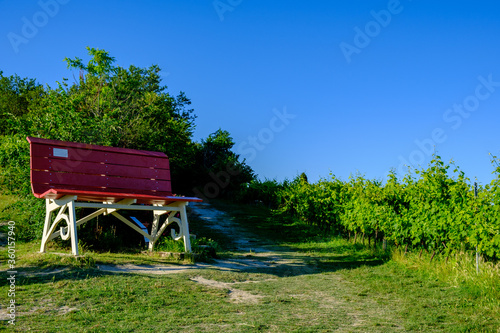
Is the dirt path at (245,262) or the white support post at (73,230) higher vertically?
the white support post at (73,230)

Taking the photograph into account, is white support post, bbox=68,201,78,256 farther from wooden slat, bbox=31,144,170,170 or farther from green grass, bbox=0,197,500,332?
wooden slat, bbox=31,144,170,170

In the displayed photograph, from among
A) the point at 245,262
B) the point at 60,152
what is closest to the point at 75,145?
the point at 60,152

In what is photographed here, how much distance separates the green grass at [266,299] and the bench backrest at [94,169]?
140 centimetres

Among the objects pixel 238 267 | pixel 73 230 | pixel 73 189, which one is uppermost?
pixel 73 189

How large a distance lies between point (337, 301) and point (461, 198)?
12.8 feet

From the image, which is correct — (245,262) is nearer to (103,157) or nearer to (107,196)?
(107,196)

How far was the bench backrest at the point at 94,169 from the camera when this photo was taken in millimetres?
7371

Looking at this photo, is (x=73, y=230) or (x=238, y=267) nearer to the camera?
(x=73, y=230)

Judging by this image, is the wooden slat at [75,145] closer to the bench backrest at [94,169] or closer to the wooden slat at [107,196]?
the bench backrest at [94,169]

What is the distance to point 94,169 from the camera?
26.6 ft

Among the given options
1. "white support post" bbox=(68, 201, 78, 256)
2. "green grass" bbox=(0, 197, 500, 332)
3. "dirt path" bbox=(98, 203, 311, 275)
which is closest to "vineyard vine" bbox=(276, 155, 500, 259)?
"green grass" bbox=(0, 197, 500, 332)

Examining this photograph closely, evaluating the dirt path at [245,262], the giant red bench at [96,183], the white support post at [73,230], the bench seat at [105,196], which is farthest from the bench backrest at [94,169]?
the dirt path at [245,262]

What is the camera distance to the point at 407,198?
9516 millimetres

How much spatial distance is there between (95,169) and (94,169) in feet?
0.07
